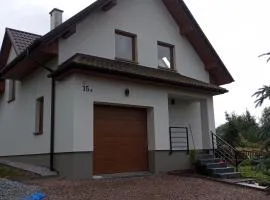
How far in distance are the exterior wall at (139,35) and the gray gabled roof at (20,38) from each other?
4295mm

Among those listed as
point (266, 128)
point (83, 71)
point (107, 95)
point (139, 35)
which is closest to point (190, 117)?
point (139, 35)

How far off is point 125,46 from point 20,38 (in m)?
5.78

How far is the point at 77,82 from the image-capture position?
1155 cm

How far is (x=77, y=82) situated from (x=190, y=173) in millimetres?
5532

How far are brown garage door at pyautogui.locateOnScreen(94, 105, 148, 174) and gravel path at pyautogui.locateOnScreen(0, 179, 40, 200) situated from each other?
3.52 metres

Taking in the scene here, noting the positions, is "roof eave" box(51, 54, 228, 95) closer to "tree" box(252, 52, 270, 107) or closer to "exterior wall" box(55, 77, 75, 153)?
"exterior wall" box(55, 77, 75, 153)

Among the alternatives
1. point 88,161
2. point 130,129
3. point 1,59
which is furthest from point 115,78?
point 1,59

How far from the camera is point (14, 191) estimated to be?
8109 millimetres

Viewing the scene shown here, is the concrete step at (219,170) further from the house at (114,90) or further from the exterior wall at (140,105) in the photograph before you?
the exterior wall at (140,105)

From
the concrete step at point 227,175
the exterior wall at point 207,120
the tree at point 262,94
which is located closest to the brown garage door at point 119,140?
the concrete step at point 227,175

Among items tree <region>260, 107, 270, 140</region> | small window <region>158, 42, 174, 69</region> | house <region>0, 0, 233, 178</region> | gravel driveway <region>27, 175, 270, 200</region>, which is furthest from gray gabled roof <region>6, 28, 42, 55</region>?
tree <region>260, 107, 270, 140</region>

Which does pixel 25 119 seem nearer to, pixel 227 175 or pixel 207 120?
pixel 207 120

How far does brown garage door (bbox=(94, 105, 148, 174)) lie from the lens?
40.1ft

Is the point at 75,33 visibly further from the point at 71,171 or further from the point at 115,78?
the point at 71,171
